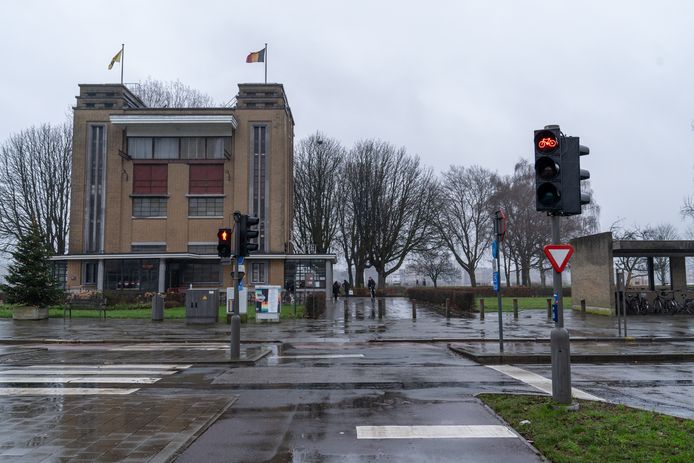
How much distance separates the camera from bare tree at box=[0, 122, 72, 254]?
1959 inches

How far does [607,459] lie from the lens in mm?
5160

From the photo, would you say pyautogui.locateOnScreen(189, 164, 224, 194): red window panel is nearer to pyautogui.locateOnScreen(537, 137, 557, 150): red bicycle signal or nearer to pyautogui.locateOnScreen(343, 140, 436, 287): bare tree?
pyautogui.locateOnScreen(343, 140, 436, 287): bare tree

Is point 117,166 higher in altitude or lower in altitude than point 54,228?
higher

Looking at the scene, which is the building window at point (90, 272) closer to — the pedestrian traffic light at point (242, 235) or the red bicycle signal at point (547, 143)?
the pedestrian traffic light at point (242, 235)

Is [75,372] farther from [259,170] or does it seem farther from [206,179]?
[206,179]

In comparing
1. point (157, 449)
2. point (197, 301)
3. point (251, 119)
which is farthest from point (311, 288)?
point (157, 449)

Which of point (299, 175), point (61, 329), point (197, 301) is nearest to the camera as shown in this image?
point (61, 329)

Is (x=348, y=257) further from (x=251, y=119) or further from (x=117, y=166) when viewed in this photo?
(x=117, y=166)

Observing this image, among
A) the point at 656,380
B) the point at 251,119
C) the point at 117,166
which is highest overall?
the point at 251,119

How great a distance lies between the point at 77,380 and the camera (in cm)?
1022

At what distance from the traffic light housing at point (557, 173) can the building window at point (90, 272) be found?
142 feet

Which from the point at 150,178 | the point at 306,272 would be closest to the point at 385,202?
the point at 306,272

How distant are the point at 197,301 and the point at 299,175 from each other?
123 ft

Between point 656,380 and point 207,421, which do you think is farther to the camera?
point 656,380
